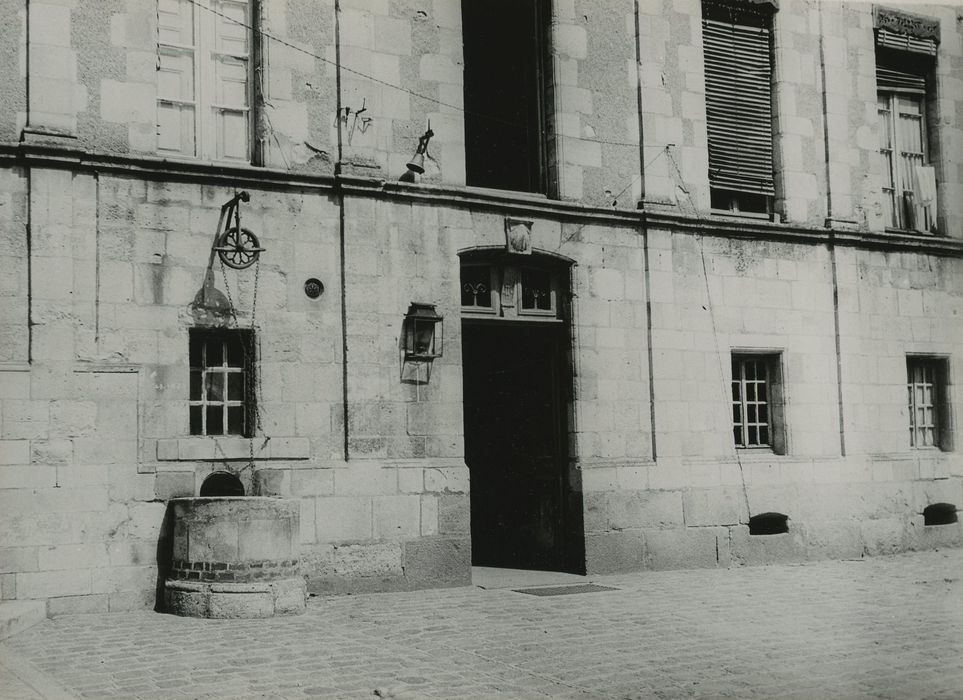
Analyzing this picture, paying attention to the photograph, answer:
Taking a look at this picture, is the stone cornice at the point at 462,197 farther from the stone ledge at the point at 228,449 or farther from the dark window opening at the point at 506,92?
the stone ledge at the point at 228,449

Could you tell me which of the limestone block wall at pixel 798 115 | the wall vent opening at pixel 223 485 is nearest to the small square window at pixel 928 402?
the limestone block wall at pixel 798 115

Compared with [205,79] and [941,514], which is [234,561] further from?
[941,514]

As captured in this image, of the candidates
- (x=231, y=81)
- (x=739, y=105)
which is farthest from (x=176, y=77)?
(x=739, y=105)

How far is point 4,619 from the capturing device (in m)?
8.49

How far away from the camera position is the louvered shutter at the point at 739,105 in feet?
45.5

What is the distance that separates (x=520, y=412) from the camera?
521 inches

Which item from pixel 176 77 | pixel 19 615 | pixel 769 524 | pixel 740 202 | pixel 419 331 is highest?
pixel 176 77

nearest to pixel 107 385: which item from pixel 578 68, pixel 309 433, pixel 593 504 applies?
pixel 309 433

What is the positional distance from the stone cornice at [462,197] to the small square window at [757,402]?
1712mm

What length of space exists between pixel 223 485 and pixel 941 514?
10.6 metres

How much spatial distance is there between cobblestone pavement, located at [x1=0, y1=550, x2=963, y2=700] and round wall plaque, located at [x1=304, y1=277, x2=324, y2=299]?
10.4ft

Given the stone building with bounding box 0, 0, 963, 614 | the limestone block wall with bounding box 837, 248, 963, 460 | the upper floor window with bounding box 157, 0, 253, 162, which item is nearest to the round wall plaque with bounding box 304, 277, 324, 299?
the stone building with bounding box 0, 0, 963, 614

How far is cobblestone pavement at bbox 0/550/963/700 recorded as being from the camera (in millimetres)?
6715

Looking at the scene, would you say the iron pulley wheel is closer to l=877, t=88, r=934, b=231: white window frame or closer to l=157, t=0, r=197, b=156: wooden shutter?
l=157, t=0, r=197, b=156: wooden shutter
